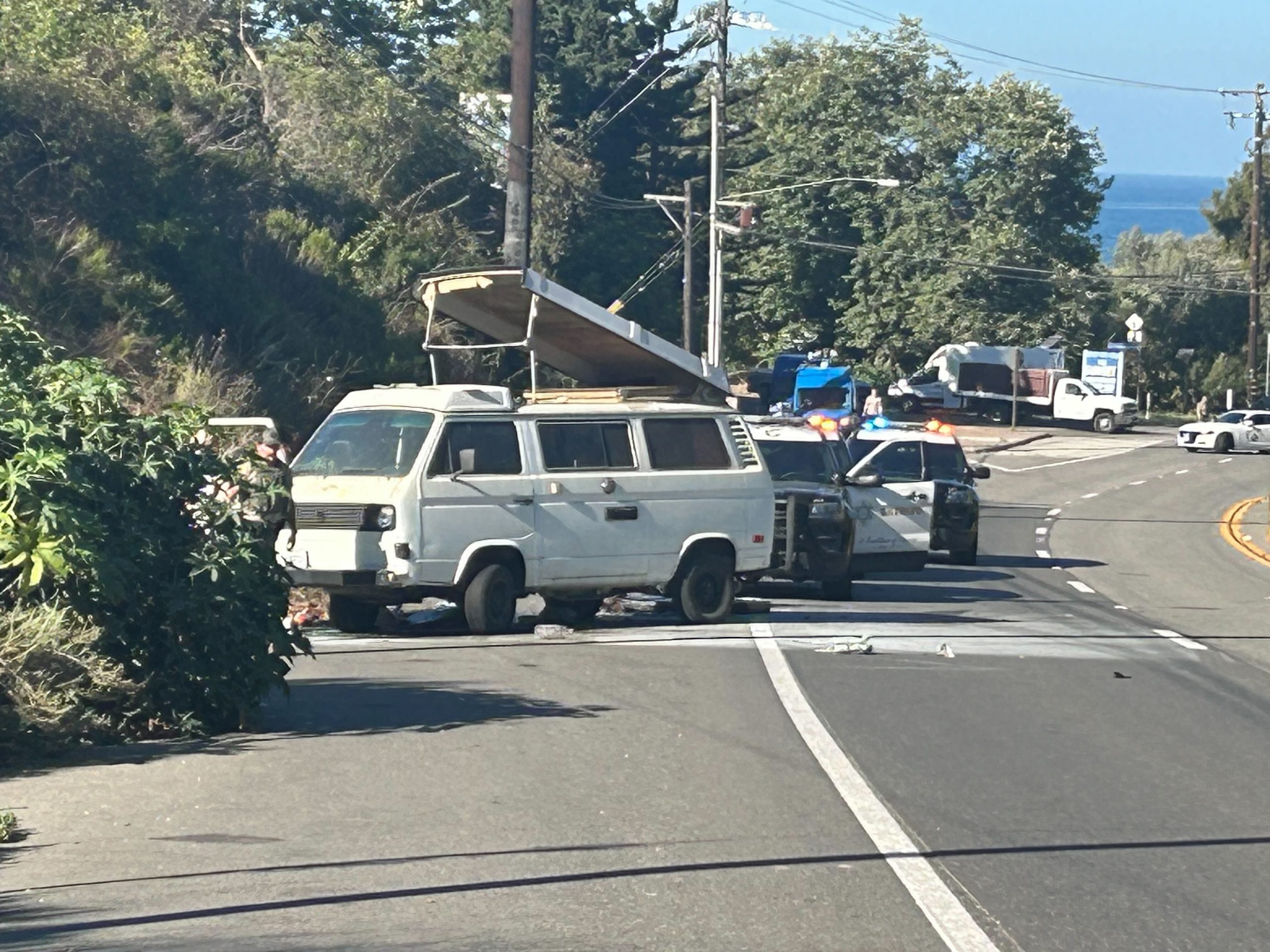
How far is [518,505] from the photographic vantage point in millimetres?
14984

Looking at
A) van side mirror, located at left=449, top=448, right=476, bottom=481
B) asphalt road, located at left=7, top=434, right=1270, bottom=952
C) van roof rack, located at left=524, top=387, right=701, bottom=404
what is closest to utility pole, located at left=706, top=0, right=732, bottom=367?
van roof rack, located at left=524, top=387, right=701, bottom=404

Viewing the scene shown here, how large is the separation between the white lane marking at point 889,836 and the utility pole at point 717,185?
29.6 meters

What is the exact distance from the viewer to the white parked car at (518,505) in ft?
47.4

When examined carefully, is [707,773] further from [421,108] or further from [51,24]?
[421,108]

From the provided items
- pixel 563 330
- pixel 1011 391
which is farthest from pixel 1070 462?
pixel 563 330

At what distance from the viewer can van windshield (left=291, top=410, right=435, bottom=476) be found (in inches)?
582

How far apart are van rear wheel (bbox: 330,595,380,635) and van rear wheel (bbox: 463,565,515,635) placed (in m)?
0.95

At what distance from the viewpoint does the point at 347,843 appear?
747cm

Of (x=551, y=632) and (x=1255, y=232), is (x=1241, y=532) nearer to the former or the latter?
(x=551, y=632)

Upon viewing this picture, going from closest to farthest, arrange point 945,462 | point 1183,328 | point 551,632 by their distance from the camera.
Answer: point 551,632
point 945,462
point 1183,328

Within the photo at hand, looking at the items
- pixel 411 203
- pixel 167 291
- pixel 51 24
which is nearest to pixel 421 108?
pixel 411 203

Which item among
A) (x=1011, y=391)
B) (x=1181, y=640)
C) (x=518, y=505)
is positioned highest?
(x=1011, y=391)

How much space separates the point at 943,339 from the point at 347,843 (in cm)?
6052

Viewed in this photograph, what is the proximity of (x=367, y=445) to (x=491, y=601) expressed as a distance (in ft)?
5.44
